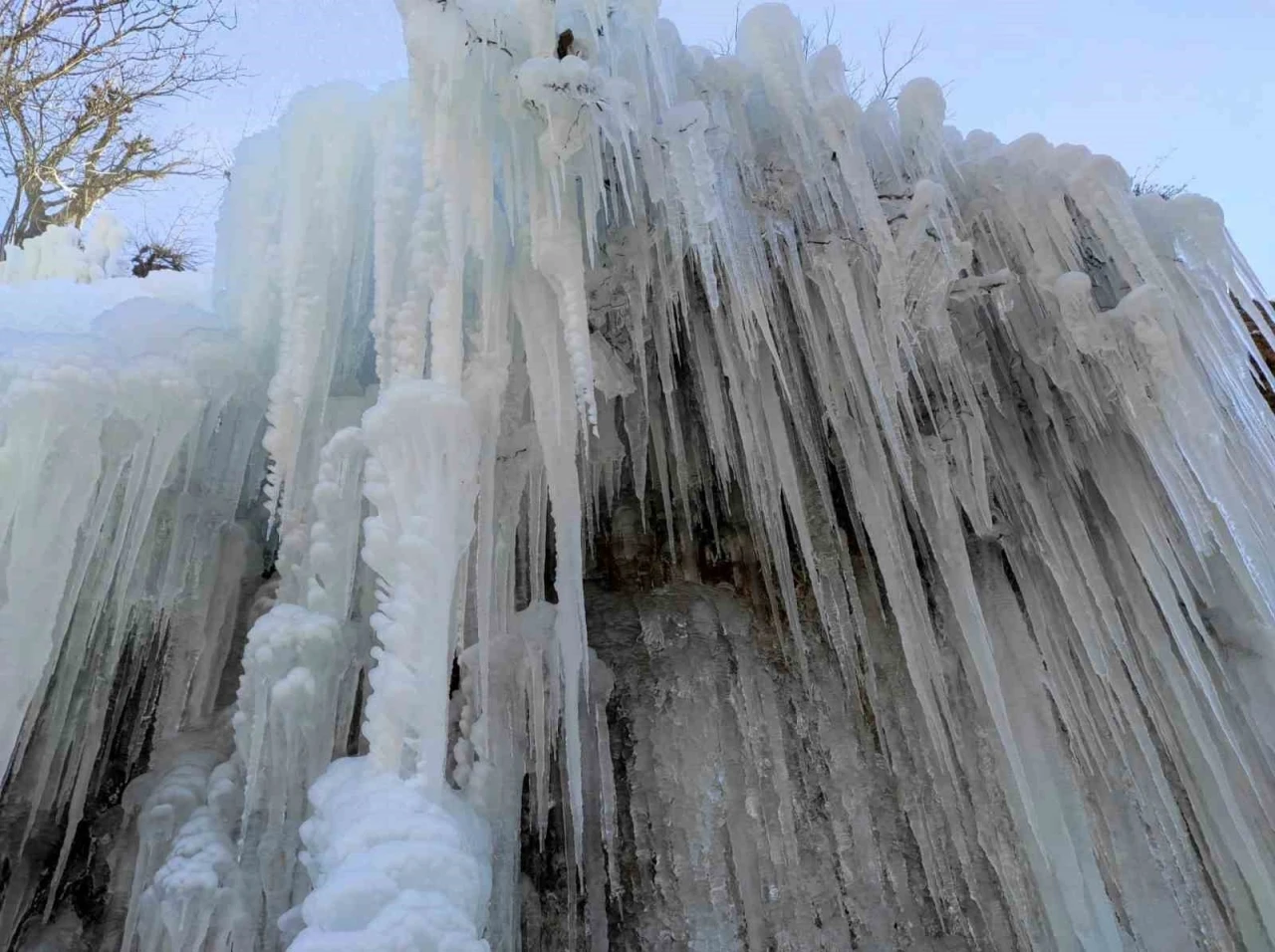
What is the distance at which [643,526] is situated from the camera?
3.72 m

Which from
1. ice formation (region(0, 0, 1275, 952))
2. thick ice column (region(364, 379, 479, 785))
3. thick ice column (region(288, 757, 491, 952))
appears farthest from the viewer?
ice formation (region(0, 0, 1275, 952))

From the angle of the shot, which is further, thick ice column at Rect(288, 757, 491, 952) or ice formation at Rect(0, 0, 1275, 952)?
ice formation at Rect(0, 0, 1275, 952)

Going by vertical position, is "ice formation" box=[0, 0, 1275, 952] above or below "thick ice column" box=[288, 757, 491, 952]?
above

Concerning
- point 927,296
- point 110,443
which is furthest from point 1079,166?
point 110,443

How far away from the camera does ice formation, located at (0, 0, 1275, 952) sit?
2.23 m

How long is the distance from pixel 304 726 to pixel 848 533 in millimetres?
2296

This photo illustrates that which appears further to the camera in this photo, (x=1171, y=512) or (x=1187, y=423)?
(x=1171, y=512)

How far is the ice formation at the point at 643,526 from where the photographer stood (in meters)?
2.23

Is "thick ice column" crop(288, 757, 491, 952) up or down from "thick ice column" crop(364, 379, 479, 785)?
down

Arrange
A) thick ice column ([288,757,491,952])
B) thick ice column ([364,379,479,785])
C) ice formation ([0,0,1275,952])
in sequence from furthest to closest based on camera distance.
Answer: ice formation ([0,0,1275,952]) → thick ice column ([364,379,479,785]) → thick ice column ([288,757,491,952])

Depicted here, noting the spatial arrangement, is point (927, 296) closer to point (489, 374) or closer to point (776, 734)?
point (489, 374)

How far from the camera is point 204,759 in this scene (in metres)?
2.68

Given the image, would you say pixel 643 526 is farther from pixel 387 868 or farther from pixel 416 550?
pixel 387 868

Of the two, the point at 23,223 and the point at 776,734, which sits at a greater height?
the point at 23,223
